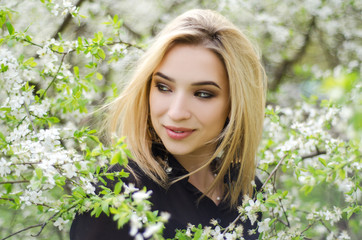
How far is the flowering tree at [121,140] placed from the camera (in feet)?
4.57

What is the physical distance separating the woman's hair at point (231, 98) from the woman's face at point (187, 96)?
40mm

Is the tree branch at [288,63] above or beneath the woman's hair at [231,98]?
beneath

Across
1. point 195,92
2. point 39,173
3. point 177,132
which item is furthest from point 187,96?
point 39,173

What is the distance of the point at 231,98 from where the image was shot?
192 centimetres

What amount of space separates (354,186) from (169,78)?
972 millimetres

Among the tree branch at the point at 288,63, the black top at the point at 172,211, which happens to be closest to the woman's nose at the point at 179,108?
Answer: the black top at the point at 172,211

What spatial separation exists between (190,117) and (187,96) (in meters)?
0.09

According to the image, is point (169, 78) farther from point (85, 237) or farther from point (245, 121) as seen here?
point (85, 237)

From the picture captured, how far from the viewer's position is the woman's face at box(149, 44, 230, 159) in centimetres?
178

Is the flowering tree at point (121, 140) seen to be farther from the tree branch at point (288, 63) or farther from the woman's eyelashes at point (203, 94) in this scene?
the woman's eyelashes at point (203, 94)

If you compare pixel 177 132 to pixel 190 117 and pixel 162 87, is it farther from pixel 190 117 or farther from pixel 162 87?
pixel 162 87

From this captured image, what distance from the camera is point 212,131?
192 cm

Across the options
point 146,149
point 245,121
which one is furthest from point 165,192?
point 245,121

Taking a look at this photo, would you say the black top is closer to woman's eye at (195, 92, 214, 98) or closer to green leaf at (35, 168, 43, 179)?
woman's eye at (195, 92, 214, 98)
